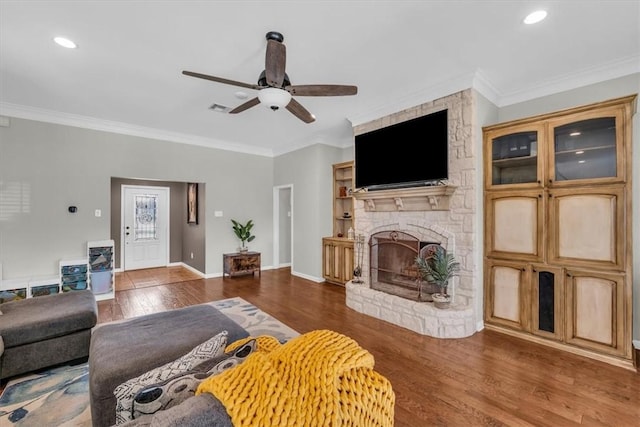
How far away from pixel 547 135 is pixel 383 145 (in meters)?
1.82

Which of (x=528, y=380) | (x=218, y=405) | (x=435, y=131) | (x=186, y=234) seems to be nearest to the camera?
(x=218, y=405)

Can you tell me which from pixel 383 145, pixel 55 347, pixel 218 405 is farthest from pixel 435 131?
pixel 55 347

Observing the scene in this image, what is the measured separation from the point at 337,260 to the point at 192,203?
3.69 metres

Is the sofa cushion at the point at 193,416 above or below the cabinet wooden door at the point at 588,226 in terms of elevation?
below

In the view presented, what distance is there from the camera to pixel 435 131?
3.45 meters

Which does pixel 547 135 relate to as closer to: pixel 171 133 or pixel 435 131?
pixel 435 131

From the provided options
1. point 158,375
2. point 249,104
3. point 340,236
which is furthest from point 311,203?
point 158,375

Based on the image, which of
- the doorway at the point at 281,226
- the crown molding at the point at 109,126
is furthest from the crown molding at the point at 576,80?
the crown molding at the point at 109,126

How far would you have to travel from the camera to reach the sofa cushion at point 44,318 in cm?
225

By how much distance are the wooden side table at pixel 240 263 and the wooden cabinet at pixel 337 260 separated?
1.58 meters

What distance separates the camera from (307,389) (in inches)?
35.2

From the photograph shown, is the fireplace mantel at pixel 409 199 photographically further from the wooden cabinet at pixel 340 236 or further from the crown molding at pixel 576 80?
the crown molding at pixel 576 80

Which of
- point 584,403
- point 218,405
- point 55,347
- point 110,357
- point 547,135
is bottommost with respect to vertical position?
point 584,403

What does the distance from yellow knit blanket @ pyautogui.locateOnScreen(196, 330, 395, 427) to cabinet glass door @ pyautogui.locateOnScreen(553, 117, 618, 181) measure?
10.3 ft
